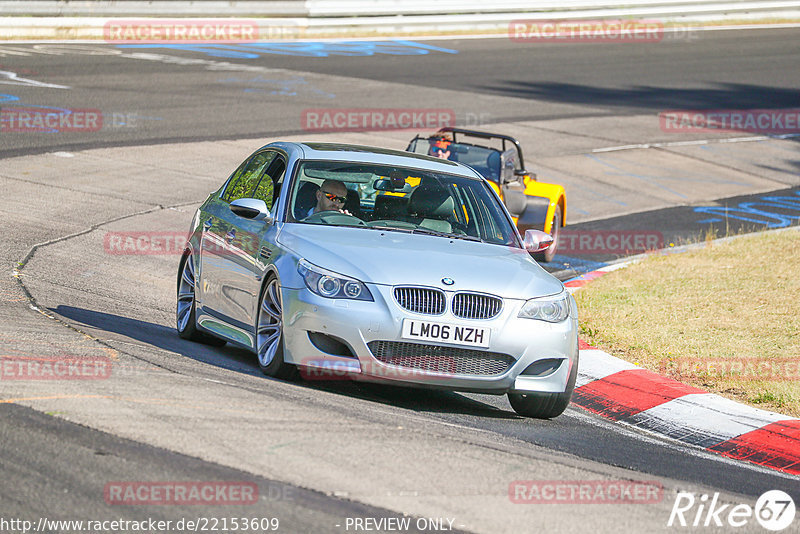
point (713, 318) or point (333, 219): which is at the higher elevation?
point (333, 219)

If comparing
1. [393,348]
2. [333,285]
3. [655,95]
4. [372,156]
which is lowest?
[655,95]

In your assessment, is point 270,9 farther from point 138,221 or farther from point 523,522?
point 523,522

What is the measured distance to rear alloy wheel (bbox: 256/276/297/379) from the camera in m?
7.32

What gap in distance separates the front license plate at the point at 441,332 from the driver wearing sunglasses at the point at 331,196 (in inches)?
60.2

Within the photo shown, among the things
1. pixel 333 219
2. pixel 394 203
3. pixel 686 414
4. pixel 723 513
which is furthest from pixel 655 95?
pixel 723 513

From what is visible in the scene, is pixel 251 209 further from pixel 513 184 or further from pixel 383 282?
pixel 513 184

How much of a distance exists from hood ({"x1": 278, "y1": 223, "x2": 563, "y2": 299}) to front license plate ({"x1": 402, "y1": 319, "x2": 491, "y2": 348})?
0.23 m

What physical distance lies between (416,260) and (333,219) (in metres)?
1.01

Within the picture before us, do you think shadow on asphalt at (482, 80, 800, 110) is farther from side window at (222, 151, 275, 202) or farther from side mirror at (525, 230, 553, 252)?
side mirror at (525, 230, 553, 252)

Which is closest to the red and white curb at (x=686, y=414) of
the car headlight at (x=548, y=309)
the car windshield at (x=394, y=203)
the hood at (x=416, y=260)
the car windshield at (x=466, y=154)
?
the car headlight at (x=548, y=309)

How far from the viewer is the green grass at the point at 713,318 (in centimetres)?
929

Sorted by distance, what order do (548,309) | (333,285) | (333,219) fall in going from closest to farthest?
1. (333,285)
2. (548,309)
3. (333,219)

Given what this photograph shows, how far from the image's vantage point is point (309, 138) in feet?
69.3

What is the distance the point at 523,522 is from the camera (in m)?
5.03
